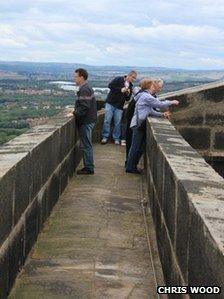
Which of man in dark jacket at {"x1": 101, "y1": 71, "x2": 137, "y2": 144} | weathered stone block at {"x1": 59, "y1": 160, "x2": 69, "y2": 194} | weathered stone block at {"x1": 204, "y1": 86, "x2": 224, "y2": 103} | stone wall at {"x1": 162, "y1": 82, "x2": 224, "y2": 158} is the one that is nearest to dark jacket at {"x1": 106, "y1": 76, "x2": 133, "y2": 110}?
man in dark jacket at {"x1": 101, "y1": 71, "x2": 137, "y2": 144}

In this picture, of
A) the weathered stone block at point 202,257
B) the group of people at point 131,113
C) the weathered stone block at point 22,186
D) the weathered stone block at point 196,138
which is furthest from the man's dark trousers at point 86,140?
the weathered stone block at point 202,257

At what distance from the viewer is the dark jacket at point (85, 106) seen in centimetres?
784

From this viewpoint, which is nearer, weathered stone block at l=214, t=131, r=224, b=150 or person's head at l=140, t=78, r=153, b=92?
person's head at l=140, t=78, r=153, b=92

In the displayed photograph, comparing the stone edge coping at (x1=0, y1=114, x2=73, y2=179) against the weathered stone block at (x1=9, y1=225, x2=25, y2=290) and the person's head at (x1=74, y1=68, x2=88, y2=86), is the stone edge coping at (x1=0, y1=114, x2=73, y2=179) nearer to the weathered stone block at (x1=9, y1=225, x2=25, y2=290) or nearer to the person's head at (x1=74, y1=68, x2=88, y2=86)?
the weathered stone block at (x1=9, y1=225, x2=25, y2=290)

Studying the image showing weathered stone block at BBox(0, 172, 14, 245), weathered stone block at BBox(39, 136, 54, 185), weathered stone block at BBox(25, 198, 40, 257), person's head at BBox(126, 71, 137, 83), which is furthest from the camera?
person's head at BBox(126, 71, 137, 83)

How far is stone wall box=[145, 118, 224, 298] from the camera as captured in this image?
2.61 metres

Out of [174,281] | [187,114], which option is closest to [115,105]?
[187,114]

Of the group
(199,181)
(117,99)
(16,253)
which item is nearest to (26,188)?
(16,253)

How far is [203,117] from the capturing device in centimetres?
957

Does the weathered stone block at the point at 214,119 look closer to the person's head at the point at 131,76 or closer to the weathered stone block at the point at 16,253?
the person's head at the point at 131,76

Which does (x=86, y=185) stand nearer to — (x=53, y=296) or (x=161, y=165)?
(x=161, y=165)

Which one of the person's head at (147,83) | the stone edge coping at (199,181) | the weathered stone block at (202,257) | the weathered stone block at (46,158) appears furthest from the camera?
the person's head at (147,83)

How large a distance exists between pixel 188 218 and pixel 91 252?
5.85 ft

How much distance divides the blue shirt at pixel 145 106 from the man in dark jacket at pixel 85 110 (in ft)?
1.95
